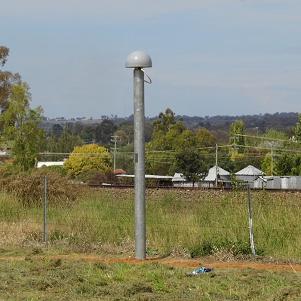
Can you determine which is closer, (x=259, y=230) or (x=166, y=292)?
(x=166, y=292)

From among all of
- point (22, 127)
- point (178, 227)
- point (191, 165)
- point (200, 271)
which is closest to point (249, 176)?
point (191, 165)

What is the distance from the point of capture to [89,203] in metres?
17.9

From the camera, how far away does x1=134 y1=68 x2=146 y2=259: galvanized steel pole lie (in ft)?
43.3

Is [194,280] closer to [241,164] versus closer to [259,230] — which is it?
[259,230]

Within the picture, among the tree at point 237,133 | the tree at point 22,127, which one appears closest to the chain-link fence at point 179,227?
the tree at point 22,127

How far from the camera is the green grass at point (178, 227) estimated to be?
45.4 feet

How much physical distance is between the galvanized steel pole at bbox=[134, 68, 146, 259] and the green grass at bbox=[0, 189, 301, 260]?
1.03 m

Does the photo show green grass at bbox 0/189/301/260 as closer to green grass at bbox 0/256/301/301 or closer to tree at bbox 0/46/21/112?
green grass at bbox 0/256/301/301

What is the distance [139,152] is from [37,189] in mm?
8160

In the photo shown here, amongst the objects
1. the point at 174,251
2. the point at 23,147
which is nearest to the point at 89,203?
the point at 174,251

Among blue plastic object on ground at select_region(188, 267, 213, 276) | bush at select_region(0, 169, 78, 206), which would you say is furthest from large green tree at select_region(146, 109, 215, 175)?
blue plastic object on ground at select_region(188, 267, 213, 276)

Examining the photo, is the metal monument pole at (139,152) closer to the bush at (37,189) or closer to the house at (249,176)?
the bush at (37,189)

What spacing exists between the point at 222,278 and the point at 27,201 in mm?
10601

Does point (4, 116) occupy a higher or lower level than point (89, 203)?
higher
